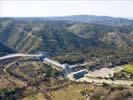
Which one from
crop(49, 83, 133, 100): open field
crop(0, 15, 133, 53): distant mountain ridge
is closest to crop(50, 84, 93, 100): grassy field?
crop(49, 83, 133, 100): open field

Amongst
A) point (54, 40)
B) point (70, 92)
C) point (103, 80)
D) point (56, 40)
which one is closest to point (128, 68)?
point (103, 80)

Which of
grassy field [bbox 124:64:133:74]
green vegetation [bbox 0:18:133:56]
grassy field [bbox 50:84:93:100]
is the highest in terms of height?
green vegetation [bbox 0:18:133:56]

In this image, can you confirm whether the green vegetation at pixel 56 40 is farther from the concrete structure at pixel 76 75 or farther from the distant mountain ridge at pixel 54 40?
the concrete structure at pixel 76 75

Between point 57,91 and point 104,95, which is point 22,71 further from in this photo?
point 104,95

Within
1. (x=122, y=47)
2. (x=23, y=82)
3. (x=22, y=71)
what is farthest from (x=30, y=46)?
(x=23, y=82)

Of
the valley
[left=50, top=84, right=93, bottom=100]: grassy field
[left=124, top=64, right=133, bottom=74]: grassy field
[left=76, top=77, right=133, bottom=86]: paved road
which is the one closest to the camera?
[left=50, top=84, right=93, bottom=100]: grassy field

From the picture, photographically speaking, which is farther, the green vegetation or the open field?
the green vegetation

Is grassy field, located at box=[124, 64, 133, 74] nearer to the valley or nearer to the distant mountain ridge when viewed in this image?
the valley

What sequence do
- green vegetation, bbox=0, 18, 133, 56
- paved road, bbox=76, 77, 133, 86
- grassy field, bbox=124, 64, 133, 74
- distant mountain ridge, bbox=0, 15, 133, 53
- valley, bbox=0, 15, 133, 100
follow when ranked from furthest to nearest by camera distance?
distant mountain ridge, bbox=0, 15, 133, 53, green vegetation, bbox=0, 18, 133, 56, grassy field, bbox=124, 64, 133, 74, paved road, bbox=76, 77, 133, 86, valley, bbox=0, 15, 133, 100

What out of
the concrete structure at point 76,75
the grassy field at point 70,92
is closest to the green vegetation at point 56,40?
the concrete structure at point 76,75

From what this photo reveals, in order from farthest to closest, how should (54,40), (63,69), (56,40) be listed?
1. (56,40)
2. (54,40)
3. (63,69)

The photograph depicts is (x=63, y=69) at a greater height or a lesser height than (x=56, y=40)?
lesser

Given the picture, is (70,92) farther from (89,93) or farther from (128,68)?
(128,68)

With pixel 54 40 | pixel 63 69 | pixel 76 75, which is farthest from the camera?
pixel 54 40
